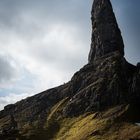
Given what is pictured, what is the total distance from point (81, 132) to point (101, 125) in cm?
1054

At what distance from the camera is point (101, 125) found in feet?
642

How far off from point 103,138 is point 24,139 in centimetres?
4168

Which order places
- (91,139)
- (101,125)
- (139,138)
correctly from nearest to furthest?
(139,138)
(91,139)
(101,125)

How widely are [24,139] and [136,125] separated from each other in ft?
181

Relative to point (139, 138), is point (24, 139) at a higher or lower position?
higher

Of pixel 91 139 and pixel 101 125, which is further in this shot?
pixel 101 125

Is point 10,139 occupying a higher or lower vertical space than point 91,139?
higher

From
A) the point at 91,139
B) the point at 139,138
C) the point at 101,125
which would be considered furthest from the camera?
the point at 101,125

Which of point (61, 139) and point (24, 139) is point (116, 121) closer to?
point (61, 139)

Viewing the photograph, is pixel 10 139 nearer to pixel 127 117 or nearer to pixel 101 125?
pixel 101 125

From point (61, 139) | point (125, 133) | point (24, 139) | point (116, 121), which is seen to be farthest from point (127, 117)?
point (24, 139)

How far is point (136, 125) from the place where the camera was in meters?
190

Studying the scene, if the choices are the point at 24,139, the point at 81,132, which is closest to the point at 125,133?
the point at 81,132

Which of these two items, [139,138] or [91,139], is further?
[91,139]
